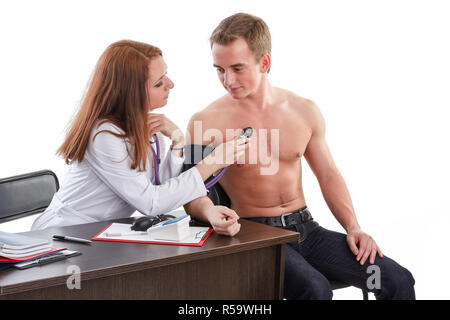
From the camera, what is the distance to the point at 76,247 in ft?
6.00

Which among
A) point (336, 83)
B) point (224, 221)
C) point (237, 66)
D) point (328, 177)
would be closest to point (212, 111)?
point (237, 66)

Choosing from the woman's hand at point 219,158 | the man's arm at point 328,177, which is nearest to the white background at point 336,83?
the man's arm at point 328,177

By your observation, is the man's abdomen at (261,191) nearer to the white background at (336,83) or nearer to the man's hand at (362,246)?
the man's hand at (362,246)

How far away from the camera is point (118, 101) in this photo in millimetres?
2262

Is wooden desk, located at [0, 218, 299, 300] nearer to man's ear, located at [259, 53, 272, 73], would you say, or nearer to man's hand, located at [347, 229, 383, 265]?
man's hand, located at [347, 229, 383, 265]

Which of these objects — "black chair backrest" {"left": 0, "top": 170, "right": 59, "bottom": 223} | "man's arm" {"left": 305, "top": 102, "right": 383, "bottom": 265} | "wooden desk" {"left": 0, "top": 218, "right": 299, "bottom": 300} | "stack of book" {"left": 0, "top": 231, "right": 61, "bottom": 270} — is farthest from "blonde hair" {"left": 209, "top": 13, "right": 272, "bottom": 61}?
"stack of book" {"left": 0, "top": 231, "right": 61, "bottom": 270}

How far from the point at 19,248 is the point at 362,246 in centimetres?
136

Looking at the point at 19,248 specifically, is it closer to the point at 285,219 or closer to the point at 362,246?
the point at 285,219

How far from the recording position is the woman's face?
2.29 m

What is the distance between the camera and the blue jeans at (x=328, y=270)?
85.1 inches

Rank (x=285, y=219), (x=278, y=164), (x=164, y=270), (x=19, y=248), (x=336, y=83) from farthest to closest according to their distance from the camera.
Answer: (x=336, y=83) < (x=278, y=164) < (x=285, y=219) < (x=164, y=270) < (x=19, y=248)

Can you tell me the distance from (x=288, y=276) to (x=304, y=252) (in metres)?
0.27

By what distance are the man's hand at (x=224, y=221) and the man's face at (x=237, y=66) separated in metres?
0.62
